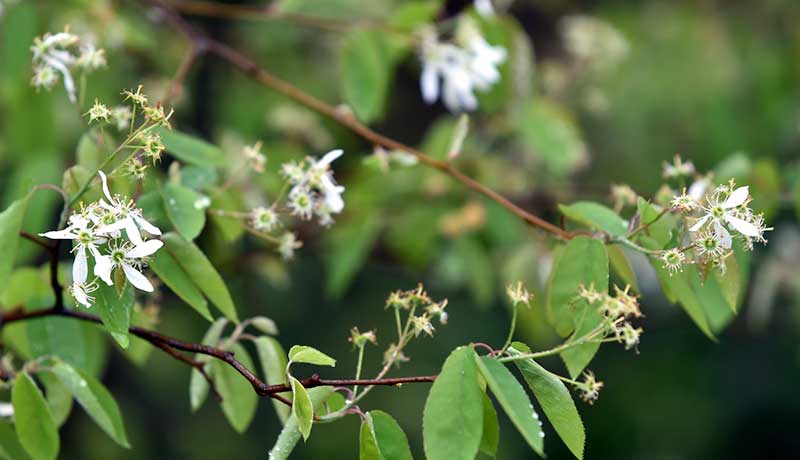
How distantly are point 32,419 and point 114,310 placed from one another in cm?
29

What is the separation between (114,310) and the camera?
1234mm

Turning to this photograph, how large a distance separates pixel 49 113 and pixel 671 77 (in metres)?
2.58

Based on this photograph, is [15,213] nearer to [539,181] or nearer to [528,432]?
[528,432]

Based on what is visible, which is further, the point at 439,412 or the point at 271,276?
the point at 271,276

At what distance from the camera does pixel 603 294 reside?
4.14 ft

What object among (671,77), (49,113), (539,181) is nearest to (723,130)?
(671,77)

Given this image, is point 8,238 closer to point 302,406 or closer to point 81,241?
point 81,241

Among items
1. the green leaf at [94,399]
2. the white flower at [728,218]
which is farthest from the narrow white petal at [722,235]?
the green leaf at [94,399]

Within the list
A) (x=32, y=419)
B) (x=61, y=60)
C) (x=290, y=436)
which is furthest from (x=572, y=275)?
(x=61, y=60)

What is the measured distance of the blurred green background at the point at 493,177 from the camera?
270 centimetres

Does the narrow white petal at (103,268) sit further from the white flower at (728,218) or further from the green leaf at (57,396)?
the white flower at (728,218)

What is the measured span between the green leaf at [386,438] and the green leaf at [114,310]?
311 millimetres

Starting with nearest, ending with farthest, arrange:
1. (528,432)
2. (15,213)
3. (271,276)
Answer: (528,432) < (15,213) < (271,276)

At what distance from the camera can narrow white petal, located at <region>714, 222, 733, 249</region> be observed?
129 cm
